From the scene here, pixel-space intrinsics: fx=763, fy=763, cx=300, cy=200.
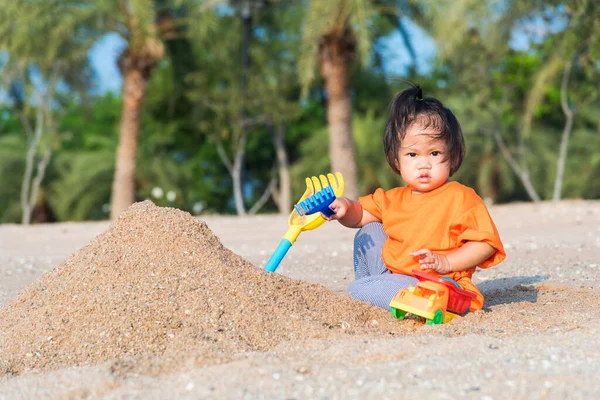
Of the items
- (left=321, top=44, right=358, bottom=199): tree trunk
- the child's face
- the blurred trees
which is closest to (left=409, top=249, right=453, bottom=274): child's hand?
the child's face

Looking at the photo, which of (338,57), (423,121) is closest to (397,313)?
(423,121)

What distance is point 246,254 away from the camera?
6664mm

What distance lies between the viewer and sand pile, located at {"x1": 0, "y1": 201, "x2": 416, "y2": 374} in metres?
2.75

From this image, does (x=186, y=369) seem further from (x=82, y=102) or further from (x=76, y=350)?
(x=82, y=102)

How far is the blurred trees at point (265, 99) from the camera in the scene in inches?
472

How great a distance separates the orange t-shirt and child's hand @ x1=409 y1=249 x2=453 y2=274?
0.12m

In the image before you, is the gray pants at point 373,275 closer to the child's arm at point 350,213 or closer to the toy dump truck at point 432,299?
the child's arm at point 350,213

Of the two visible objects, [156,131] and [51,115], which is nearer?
[51,115]

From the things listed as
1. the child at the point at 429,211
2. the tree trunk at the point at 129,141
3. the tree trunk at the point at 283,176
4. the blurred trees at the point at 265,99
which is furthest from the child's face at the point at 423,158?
the tree trunk at the point at 283,176

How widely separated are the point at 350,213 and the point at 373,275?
31 cm

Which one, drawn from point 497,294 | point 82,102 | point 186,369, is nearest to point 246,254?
point 497,294

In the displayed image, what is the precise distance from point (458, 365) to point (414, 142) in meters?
1.18

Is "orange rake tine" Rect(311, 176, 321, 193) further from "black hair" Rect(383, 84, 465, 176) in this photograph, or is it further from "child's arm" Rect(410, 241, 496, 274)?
"child's arm" Rect(410, 241, 496, 274)

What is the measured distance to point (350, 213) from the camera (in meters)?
3.45
